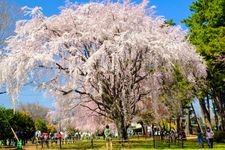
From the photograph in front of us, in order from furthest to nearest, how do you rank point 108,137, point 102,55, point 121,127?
point 121,127, point 102,55, point 108,137

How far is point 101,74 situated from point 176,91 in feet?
28.6

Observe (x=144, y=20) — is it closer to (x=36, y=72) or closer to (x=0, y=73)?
(x=36, y=72)

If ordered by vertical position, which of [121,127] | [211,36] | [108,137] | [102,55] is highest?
[211,36]

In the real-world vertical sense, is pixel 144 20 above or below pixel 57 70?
above

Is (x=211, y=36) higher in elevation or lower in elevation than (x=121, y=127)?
higher

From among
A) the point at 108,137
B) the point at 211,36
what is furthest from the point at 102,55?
the point at 211,36

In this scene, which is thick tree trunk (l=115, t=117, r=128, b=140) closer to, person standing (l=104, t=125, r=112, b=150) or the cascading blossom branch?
the cascading blossom branch

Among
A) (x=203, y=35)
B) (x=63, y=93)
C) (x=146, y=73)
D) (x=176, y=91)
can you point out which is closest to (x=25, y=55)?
(x=63, y=93)

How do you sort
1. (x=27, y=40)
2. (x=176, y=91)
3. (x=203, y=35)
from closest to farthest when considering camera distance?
(x=27, y=40) < (x=176, y=91) < (x=203, y=35)

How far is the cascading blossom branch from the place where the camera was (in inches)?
1264

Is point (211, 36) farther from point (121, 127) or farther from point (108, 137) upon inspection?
point (108, 137)

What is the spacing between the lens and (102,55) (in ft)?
105

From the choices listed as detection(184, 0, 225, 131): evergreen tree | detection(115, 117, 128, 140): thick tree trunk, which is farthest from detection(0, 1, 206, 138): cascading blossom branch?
detection(184, 0, 225, 131): evergreen tree

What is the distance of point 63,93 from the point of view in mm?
35781
